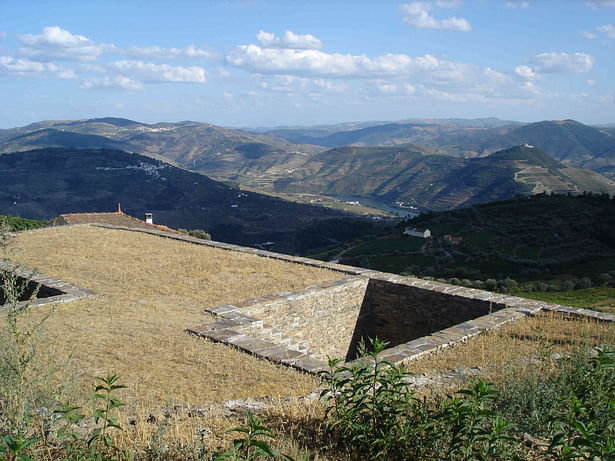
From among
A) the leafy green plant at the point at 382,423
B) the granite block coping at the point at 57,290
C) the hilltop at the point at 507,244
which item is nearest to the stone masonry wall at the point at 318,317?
the granite block coping at the point at 57,290

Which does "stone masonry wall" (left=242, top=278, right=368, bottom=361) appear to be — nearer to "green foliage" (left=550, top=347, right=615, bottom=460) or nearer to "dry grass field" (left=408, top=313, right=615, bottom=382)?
"dry grass field" (left=408, top=313, right=615, bottom=382)

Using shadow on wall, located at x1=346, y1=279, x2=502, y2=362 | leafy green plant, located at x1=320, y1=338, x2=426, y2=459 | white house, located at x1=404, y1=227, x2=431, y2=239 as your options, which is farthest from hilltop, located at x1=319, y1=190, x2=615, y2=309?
leafy green plant, located at x1=320, y1=338, x2=426, y2=459

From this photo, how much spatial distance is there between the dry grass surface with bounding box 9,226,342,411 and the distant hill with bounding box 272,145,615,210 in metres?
79.4

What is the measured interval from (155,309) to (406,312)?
4.69 meters

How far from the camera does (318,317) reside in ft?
28.5

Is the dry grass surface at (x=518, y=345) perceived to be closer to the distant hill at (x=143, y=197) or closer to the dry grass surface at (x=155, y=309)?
the dry grass surface at (x=155, y=309)

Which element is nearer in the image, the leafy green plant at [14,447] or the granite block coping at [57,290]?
the leafy green plant at [14,447]

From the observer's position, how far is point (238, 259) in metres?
11.0

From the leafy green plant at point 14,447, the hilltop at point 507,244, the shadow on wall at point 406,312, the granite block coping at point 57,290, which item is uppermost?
the leafy green plant at point 14,447

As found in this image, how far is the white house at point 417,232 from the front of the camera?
42438mm

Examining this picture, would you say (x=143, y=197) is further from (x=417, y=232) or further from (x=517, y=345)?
(x=517, y=345)

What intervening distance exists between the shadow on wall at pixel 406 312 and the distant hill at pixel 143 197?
42536mm

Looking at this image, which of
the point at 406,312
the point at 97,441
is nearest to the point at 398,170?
the point at 406,312

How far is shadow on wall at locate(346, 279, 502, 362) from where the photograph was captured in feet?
28.4
